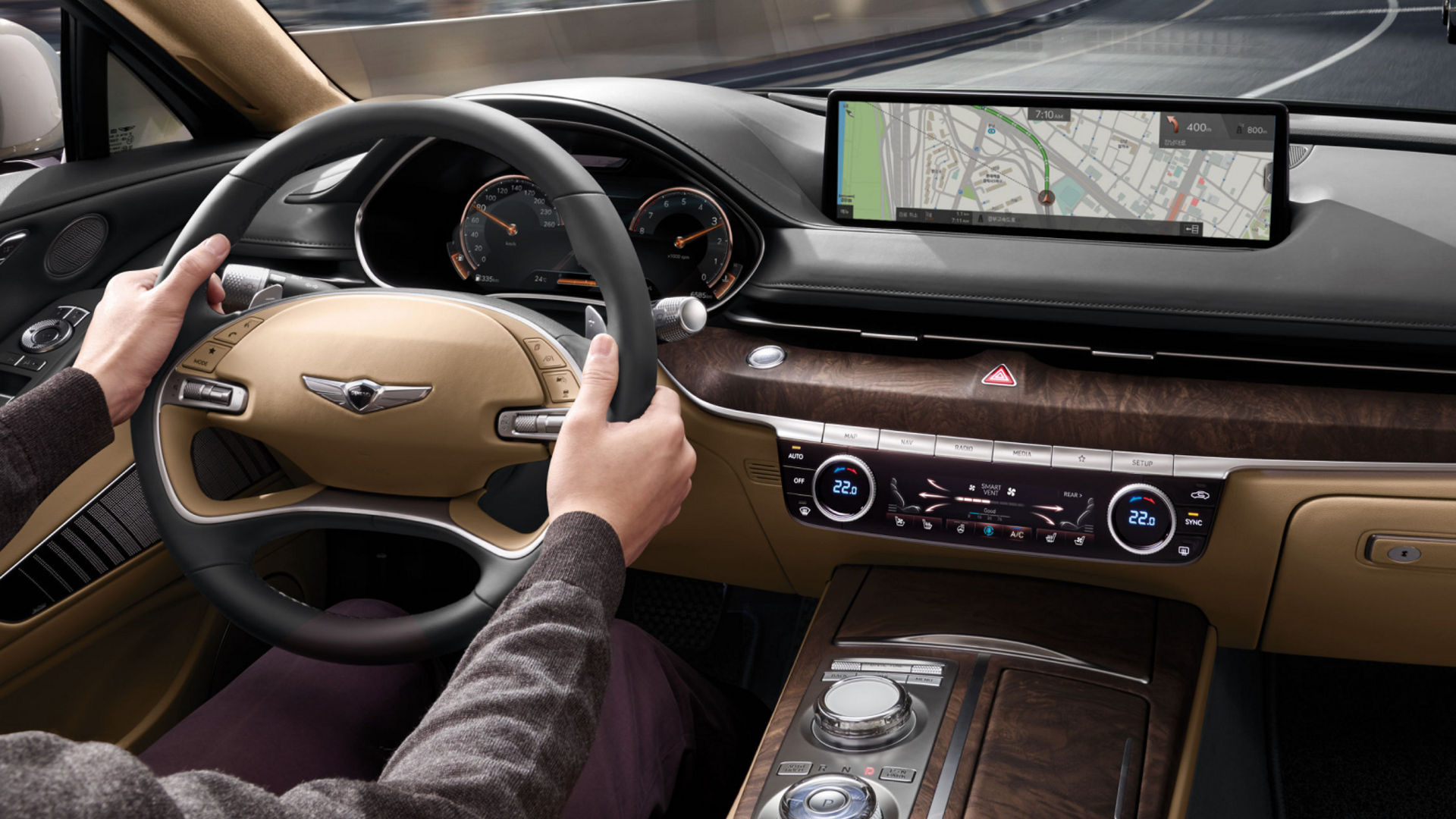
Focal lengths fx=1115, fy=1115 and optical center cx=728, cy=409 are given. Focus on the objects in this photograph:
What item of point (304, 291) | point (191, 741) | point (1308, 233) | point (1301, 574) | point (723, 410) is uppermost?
point (1308, 233)

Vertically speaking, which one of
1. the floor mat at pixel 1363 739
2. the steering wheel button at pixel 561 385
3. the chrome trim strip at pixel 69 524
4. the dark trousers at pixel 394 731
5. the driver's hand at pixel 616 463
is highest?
the driver's hand at pixel 616 463

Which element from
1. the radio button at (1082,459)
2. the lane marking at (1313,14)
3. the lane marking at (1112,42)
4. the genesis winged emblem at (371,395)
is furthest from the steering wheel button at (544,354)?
the lane marking at (1313,14)

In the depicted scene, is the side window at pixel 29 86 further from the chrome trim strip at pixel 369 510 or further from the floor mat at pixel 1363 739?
the floor mat at pixel 1363 739

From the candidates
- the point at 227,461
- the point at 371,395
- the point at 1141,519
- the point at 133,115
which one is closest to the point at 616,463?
the point at 371,395

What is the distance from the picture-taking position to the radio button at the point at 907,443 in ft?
4.93

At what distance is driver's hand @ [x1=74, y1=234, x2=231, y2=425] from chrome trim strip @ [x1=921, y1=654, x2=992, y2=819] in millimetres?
1040

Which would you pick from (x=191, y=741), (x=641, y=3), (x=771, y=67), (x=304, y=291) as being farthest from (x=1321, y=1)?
(x=191, y=741)

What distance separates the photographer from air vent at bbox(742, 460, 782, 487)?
1615 millimetres

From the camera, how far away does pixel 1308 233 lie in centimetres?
144

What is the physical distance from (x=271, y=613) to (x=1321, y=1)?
2359mm

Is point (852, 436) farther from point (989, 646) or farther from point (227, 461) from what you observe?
point (227, 461)

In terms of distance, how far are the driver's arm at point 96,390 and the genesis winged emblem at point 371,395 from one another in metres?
0.22

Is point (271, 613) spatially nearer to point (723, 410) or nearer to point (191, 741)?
point (191, 741)

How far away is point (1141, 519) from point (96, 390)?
1.28 metres
